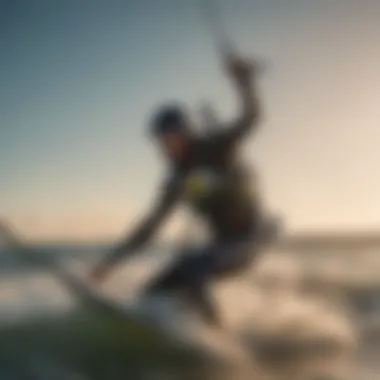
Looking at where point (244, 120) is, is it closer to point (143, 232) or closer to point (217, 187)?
point (217, 187)

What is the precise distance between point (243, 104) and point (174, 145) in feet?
0.41

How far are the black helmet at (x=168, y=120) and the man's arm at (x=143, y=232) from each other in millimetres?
83

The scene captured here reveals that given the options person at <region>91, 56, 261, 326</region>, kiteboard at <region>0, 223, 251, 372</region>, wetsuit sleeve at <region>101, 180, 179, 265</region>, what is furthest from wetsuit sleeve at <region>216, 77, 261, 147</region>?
kiteboard at <region>0, 223, 251, 372</region>

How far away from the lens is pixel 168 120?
114 cm

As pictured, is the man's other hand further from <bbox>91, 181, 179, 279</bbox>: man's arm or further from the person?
<bbox>91, 181, 179, 279</bbox>: man's arm

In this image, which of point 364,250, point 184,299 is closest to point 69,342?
point 184,299

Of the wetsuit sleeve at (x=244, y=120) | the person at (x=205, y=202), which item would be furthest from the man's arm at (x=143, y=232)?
the wetsuit sleeve at (x=244, y=120)

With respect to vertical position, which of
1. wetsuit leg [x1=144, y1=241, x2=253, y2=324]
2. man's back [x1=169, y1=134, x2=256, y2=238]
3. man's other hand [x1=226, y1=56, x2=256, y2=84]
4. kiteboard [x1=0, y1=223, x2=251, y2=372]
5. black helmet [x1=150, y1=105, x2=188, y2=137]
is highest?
man's other hand [x1=226, y1=56, x2=256, y2=84]

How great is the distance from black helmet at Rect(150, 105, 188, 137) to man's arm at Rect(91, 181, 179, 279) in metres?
0.08

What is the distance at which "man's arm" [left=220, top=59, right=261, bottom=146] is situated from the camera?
1.13 m

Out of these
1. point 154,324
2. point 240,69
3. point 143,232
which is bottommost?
point 154,324

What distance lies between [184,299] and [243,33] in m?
0.42

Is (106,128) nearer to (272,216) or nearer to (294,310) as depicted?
(272,216)

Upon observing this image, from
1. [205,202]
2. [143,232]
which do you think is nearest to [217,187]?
[205,202]
